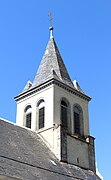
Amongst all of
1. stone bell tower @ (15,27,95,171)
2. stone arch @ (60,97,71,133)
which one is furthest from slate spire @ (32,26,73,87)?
stone arch @ (60,97,71,133)

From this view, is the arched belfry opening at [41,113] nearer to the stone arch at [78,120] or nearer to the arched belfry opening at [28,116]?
the arched belfry opening at [28,116]

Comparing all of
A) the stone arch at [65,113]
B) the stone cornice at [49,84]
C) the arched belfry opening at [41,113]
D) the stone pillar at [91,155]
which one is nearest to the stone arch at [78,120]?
the stone arch at [65,113]

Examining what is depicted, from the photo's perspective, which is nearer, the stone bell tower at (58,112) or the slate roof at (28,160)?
the slate roof at (28,160)

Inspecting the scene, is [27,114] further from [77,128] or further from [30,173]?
[30,173]

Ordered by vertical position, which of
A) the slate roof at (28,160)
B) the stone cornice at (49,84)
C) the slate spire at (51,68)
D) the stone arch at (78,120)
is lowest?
the slate roof at (28,160)

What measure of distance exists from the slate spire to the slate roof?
497 centimetres

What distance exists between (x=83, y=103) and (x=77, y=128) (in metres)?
2.57

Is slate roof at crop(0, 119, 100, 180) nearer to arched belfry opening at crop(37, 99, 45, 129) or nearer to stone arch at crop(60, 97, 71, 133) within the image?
arched belfry opening at crop(37, 99, 45, 129)

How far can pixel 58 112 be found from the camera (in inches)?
1032

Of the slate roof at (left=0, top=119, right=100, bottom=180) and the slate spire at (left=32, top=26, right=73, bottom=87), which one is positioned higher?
the slate spire at (left=32, top=26, right=73, bottom=87)

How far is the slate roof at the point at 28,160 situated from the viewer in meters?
18.3

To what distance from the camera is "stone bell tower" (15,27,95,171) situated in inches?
984

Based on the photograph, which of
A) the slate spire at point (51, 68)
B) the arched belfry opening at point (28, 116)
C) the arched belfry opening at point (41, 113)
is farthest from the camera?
the slate spire at point (51, 68)

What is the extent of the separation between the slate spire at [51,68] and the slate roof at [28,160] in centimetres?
497
